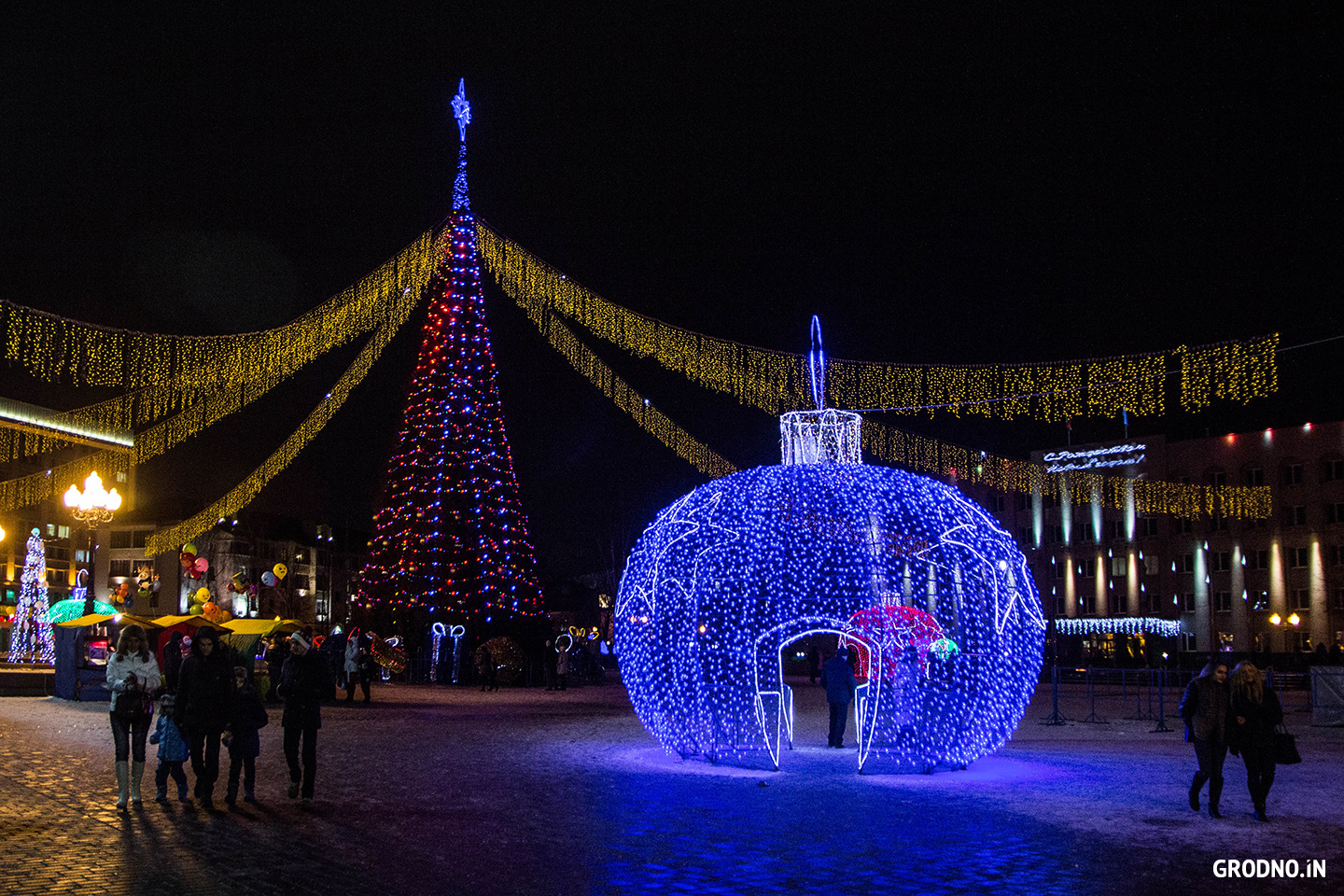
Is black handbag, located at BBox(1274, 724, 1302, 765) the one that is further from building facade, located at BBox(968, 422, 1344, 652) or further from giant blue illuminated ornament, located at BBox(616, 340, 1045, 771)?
building facade, located at BBox(968, 422, 1344, 652)

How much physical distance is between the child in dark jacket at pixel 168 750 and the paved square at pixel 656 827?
25 cm

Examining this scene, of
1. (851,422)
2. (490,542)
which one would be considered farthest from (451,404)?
(851,422)

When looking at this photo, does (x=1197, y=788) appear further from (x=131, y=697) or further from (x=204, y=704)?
(x=131, y=697)

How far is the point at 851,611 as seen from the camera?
12.1 m

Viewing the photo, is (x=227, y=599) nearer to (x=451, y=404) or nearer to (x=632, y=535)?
(x=632, y=535)

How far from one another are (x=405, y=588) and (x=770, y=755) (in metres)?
21.1

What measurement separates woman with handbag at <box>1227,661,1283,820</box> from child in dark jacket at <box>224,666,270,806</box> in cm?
818

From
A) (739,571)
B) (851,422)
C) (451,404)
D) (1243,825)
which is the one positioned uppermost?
(451,404)

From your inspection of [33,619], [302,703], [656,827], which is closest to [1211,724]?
[656,827]

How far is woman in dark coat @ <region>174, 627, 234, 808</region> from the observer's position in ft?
33.0

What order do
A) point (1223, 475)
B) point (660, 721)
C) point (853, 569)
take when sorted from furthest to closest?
1. point (1223, 475)
2. point (660, 721)
3. point (853, 569)

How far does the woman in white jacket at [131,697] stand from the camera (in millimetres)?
9836

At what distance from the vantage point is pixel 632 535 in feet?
179

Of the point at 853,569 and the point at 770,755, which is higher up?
the point at 853,569
